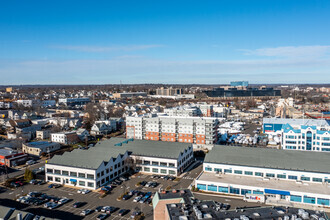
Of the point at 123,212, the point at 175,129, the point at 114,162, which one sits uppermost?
the point at 175,129

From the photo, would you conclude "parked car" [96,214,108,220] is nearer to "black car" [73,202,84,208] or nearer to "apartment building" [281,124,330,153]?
"black car" [73,202,84,208]

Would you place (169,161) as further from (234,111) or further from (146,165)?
(234,111)

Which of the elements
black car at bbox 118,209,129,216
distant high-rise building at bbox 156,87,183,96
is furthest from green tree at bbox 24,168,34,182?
distant high-rise building at bbox 156,87,183,96

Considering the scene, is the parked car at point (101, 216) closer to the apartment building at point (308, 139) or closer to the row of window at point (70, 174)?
the row of window at point (70, 174)

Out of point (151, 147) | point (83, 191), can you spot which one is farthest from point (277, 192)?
point (83, 191)

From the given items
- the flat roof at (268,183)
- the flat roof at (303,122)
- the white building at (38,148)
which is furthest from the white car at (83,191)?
the flat roof at (303,122)

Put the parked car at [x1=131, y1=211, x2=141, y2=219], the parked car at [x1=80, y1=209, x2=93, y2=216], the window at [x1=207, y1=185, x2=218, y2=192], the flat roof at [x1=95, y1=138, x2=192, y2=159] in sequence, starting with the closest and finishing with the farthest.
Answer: the parked car at [x1=131, y1=211, x2=141, y2=219], the parked car at [x1=80, y1=209, x2=93, y2=216], the window at [x1=207, y1=185, x2=218, y2=192], the flat roof at [x1=95, y1=138, x2=192, y2=159]

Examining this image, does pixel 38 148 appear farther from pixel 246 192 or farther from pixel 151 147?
pixel 246 192
